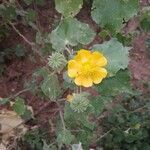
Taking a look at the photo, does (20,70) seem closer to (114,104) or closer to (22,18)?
(22,18)

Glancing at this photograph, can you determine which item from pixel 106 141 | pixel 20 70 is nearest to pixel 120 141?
pixel 106 141

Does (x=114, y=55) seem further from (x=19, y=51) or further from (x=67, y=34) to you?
(x=19, y=51)

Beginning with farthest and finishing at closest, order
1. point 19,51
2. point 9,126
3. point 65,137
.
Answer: point 19,51 → point 9,126 → point 65,137

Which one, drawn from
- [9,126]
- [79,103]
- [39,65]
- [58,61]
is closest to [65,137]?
[79,103]

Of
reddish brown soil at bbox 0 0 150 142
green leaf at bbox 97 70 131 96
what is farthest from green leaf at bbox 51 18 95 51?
reddish brown soil at bbox 0 0 150 142

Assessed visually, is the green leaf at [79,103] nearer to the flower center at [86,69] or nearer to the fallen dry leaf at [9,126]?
the flower center at [86,69]

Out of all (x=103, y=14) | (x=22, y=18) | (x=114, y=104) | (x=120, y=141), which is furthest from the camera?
(x=22, y=18)
